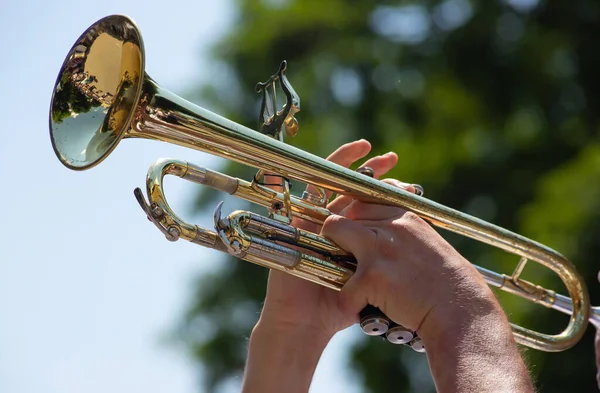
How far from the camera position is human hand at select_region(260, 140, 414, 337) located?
3.53 meters

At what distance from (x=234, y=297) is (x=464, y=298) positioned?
12.4m

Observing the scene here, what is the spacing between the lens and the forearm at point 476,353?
2881 millimetres

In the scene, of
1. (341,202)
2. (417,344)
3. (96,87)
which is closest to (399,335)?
(417,344)

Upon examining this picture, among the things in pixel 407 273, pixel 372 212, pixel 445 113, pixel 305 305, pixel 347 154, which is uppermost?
pixel 445 113

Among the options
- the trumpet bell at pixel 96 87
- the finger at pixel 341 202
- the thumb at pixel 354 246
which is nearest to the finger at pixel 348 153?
the finger at pixel 341 202

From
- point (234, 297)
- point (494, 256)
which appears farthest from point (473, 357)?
point (234, 297)

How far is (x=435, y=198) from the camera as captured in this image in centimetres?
1216

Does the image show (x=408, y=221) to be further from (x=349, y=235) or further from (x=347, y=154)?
(x=347, y=154)

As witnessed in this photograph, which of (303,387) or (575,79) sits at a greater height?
→ (575,79)

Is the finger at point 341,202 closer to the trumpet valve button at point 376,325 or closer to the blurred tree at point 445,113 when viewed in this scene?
the trumpet valve button at point 376,325

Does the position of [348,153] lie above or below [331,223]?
above

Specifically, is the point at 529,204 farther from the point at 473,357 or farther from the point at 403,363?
the point at 473,357

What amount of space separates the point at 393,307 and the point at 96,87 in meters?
1.13

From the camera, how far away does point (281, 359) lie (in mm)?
3463
